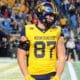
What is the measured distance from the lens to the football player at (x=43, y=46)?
5.60 meters

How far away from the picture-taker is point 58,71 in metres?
5.59

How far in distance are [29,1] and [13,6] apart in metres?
1.99

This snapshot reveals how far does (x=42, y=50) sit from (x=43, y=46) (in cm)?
6

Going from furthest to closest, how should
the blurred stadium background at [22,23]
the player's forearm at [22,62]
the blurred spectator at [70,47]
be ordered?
1. the blurred stadium background at [22,23]
2. the blurred spectator at [70,47]
3. the player's forearm at [22,62]

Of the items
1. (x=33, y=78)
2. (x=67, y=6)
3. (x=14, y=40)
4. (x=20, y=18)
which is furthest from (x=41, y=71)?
(x=67, y=6)

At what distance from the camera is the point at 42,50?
18.7 ft

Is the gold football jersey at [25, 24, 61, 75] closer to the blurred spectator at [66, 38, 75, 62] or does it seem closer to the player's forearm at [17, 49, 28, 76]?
the player's forearm at [17, 49, 28, 76]

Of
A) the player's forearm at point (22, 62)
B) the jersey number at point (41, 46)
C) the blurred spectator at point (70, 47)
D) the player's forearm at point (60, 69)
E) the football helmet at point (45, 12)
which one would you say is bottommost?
the blurred spectator at point (70, 47)

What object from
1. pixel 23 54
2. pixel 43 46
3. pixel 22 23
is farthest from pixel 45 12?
pixel 22 23

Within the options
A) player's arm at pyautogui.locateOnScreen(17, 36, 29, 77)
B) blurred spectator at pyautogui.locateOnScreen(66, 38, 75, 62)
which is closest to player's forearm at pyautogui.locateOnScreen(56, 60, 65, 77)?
player's arm at pyautogui.locateOnScreen(17, 36, 29, 77)

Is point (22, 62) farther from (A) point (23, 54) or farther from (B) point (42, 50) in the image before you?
(B) point (42, 50)

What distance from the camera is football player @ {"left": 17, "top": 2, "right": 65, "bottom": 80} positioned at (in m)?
5.60

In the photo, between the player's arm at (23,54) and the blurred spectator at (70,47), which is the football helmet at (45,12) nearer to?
the player's arm at (23,54)

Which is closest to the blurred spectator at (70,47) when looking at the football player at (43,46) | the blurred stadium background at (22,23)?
the blurred stadium background at (22,23)
